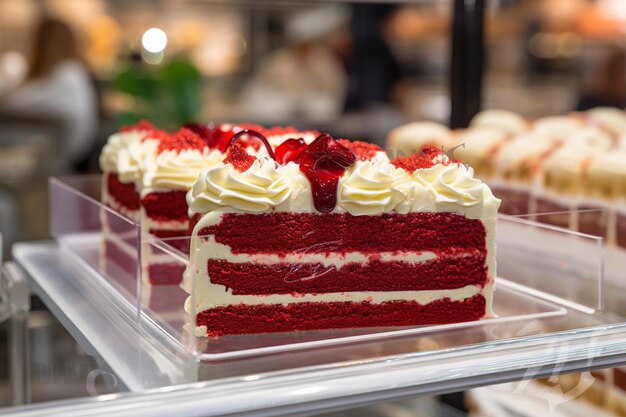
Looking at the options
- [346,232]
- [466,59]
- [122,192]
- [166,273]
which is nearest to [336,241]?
[346,232]

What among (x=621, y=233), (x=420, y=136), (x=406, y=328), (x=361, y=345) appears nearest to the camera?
(x=361, y=345)

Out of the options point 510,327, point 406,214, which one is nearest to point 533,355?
point 510,327

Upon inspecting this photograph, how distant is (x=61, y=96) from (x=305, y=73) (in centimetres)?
198

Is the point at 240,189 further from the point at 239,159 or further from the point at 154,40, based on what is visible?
the point at 154,40

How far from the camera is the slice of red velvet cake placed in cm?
128

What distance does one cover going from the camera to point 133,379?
3.52 ft

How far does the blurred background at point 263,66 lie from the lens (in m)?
4.76

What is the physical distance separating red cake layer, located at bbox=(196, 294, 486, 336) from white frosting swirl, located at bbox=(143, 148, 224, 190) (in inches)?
16.1

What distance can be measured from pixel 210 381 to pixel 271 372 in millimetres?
74

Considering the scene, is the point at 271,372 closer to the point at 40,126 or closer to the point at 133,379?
the point at 133,379

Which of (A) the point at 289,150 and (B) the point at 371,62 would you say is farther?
(B) the point at 371,62

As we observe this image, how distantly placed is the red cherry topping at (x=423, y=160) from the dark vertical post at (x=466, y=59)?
97 cm

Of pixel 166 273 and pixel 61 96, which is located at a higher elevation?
pixel 61 96

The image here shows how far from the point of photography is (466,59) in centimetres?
238
